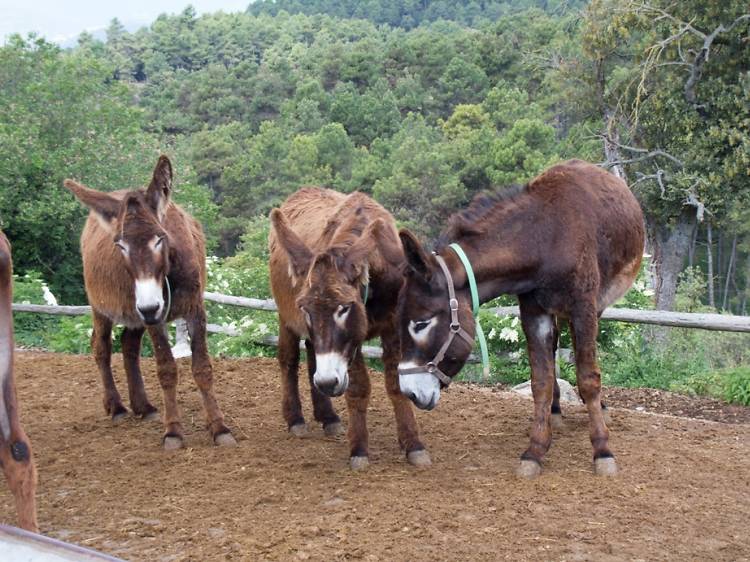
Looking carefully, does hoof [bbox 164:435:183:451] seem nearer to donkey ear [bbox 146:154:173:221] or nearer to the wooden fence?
donkey ear [bbox 146:154:173:221]

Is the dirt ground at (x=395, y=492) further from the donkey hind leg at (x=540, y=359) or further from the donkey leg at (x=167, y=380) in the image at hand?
the donkey hind leg at (x=540, y=359)

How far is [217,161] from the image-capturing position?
43.3m

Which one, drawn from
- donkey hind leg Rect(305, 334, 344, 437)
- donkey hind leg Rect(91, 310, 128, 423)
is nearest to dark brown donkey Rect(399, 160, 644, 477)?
donkey hind leg Rect(305, 334, 344, 437)

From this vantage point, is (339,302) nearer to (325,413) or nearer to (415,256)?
(415,256)

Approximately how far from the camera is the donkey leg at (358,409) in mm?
5141

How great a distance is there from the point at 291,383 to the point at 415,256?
2023 mm

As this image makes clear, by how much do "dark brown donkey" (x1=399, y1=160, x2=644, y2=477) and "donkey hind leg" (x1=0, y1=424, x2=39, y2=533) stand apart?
6.66 ft

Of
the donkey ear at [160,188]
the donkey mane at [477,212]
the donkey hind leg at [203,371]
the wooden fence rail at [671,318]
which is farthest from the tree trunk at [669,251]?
the donkey ear at [160,188]

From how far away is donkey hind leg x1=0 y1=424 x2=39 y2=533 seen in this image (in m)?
3.54

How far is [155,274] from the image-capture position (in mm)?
5309

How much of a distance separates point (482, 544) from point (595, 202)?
2.43 meters

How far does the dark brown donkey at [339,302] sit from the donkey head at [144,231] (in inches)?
34.7

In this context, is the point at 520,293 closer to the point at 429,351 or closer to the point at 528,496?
the point at 429,351

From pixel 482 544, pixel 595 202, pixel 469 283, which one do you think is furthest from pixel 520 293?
pixel 482 544
